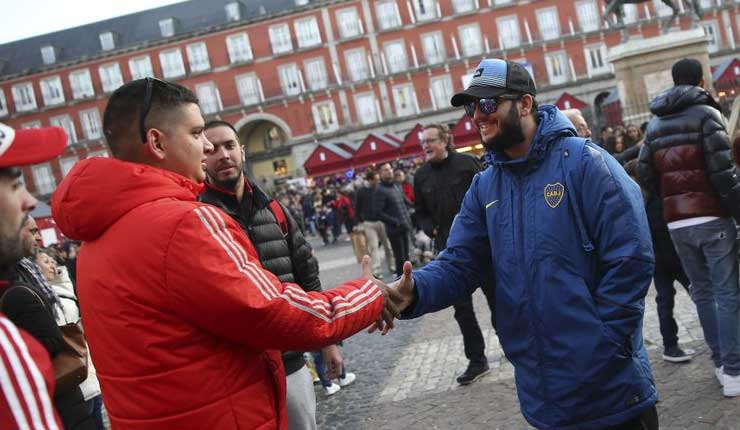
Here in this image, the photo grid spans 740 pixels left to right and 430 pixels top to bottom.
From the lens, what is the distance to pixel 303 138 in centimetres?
4553

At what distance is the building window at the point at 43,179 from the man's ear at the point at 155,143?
50.6 metres

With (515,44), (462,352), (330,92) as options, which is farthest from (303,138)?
(462,352)

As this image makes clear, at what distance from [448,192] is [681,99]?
1.98 metres

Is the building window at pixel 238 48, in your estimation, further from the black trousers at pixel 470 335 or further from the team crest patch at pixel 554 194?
the team crest patch at pixel 554 194

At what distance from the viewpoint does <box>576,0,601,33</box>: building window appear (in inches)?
1686

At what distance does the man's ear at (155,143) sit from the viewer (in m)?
2.01

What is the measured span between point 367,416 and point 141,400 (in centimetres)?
335

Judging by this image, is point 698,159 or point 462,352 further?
point 462,352

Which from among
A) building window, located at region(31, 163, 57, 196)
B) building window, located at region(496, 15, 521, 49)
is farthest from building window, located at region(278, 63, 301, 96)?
building window, located at region(31, 163, 57, 196)

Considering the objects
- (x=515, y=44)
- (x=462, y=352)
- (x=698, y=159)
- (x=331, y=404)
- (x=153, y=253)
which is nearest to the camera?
(x=153, y=253)

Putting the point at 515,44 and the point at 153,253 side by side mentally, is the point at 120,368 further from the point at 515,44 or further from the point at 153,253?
the point at 515,44

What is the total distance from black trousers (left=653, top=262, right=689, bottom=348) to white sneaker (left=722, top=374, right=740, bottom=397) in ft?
2.33

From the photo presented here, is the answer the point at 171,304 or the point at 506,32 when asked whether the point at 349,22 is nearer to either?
the point at 506,32

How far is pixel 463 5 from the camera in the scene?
43.7 m
